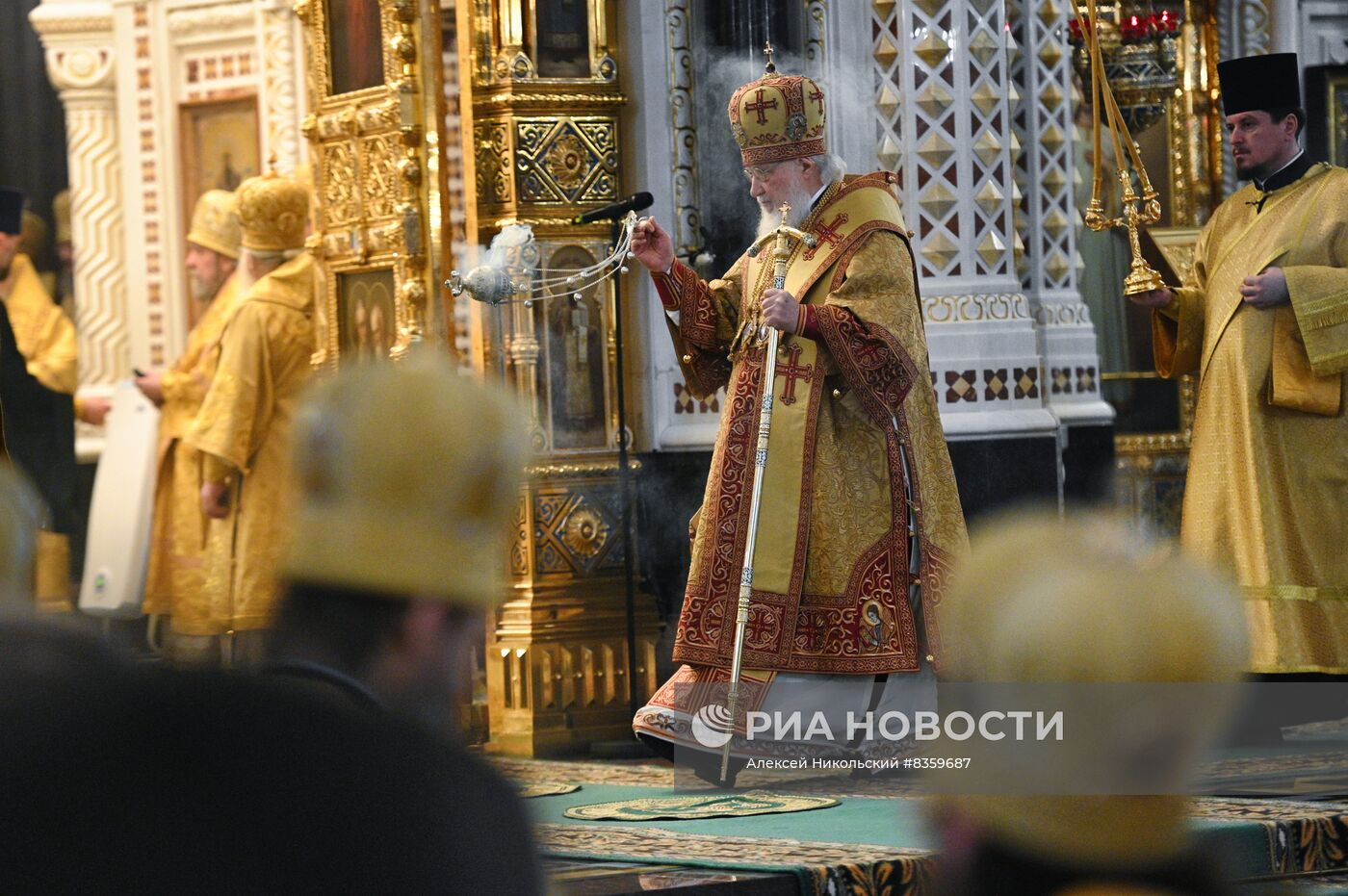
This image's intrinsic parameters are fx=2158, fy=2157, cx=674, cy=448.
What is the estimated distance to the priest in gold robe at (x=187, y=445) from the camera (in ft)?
30.2

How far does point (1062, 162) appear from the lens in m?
8.16

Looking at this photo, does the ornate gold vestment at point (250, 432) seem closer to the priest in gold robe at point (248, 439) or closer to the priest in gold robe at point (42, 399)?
the priest in gold robe at point (248, 439)

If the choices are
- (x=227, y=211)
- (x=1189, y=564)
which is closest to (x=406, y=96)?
(x=227, y=211)

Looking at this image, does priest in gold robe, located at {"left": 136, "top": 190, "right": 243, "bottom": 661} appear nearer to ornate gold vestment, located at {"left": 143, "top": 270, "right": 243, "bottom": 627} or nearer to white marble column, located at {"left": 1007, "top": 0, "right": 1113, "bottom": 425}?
ornate gold vestment, located at {"left": 143, "top": 270, "right": 243, "bottom": 627}

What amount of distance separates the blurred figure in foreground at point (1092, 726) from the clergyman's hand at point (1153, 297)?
528 centimetres

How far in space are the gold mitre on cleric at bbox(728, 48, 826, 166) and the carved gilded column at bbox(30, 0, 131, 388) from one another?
6.25 metres

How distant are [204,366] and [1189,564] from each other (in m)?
8.32

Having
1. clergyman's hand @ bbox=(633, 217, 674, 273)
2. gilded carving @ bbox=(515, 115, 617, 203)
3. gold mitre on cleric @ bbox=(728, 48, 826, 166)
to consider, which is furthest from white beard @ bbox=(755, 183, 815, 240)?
gilded carving @ bbox=(515, 115, 617, 203)

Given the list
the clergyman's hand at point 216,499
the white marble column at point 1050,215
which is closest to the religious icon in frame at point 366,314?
the clergyman's hand at point 216,499

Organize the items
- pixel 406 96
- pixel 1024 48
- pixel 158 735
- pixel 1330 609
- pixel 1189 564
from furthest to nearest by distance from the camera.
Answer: pixel 1024 48 → pixel 406 96 → pixel 1330 609 → pixel 1189 564 → pixel 158 735

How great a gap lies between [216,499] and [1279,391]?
431cm

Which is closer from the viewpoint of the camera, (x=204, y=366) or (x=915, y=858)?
(x=915, y=858)

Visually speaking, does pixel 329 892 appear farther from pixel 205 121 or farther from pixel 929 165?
pixel 205 121

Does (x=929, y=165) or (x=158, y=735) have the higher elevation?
(x=929, y=165)
